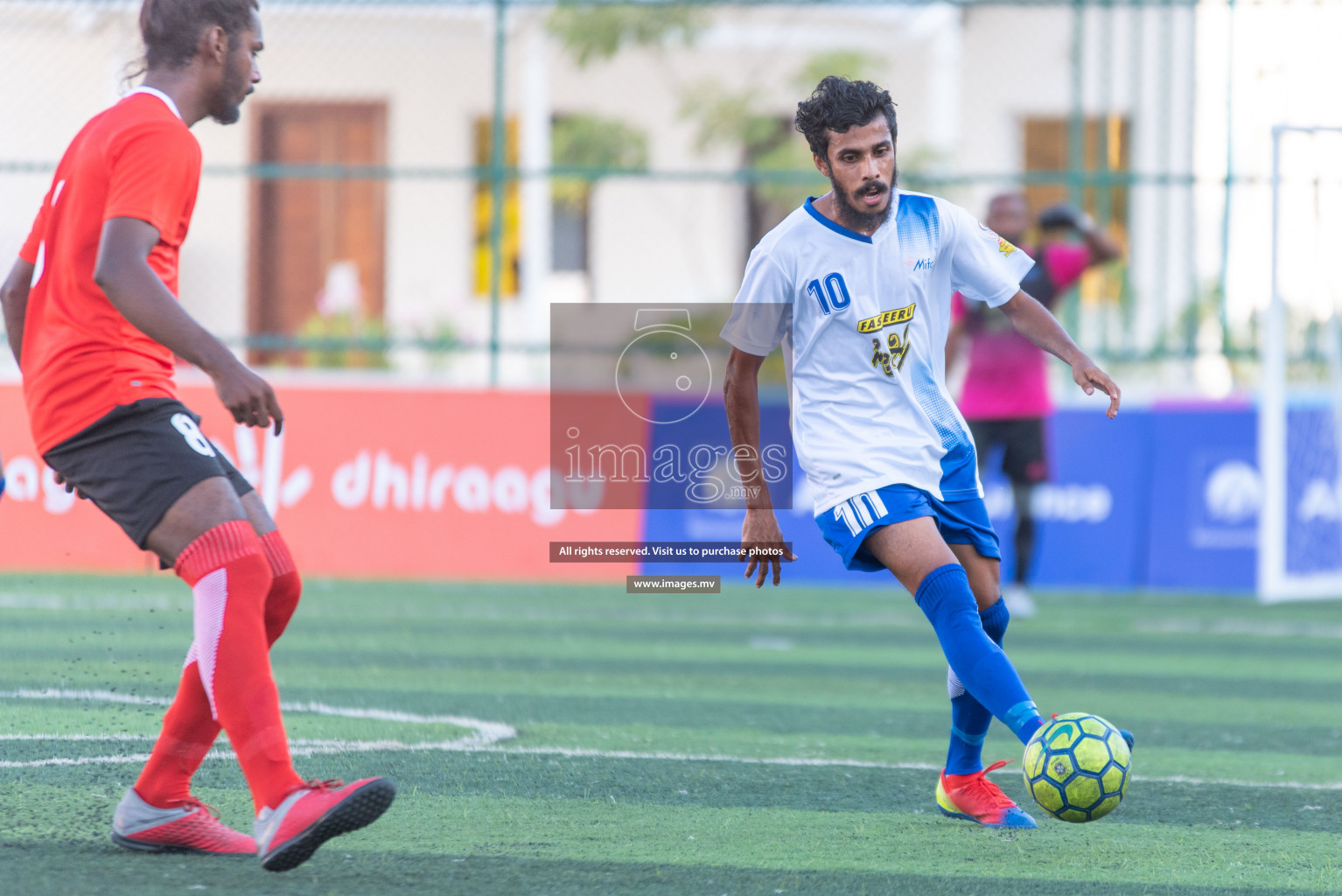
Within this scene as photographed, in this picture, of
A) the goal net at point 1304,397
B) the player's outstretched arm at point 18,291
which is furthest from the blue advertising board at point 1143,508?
the player's outstretched arm at point 18,291

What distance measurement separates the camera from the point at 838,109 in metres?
4.04

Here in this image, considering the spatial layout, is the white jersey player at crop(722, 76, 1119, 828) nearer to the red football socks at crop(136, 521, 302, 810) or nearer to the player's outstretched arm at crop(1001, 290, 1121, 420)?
the player's outstretched arm at crop(1001, 290, 1121, 420)

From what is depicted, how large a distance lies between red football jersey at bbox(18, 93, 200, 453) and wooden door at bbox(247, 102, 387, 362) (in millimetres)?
14113

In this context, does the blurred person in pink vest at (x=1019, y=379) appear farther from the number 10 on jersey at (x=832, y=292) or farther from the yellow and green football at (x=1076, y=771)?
the yellow and green football at (x=1076, y=771)

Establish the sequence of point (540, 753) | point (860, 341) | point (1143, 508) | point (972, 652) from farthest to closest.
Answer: point (1143, 508), point (540, 753), point (860, 341), point (972, 652)

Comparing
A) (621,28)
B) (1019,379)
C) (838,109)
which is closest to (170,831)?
(838,109)

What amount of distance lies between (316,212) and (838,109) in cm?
1438

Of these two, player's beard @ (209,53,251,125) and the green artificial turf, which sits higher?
player's beard @ (209,53,251,125)

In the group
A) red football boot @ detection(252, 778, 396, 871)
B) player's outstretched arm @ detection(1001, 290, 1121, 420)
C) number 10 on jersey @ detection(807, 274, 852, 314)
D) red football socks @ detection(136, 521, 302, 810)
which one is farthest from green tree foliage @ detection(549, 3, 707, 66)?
red football boot @ detection(252, 778, 396, 871)

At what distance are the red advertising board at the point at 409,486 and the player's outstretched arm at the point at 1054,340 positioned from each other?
6.81 m

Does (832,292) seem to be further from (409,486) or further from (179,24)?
(409,486)

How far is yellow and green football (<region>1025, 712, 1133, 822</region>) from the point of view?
3541mm

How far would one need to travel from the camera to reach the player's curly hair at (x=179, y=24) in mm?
3436

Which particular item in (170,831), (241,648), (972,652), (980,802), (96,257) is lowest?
(980,802)
